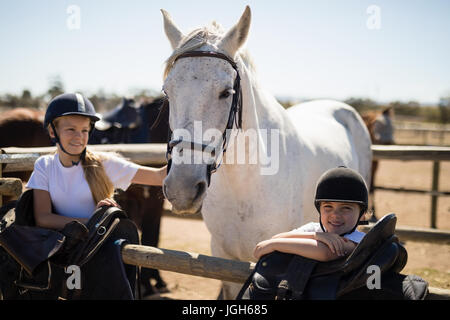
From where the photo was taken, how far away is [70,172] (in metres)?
2.03

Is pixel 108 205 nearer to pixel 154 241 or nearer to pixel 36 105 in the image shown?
pixel 154 241

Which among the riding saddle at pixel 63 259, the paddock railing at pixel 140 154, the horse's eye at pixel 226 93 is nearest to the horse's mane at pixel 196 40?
the horse's eye at pixel 226 93

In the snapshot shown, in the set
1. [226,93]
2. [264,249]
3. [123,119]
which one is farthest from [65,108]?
[123,119]

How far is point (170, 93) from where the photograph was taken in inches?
75.8

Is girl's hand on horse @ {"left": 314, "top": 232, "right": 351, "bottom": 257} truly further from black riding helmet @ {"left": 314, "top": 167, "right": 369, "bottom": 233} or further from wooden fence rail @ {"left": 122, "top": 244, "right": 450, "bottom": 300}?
wooden fence rail @ {"left": 122, "top": 244, "right": 450, "bottom": 300}

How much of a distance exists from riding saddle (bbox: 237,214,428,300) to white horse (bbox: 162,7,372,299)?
56cm

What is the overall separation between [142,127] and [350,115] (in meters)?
2.94

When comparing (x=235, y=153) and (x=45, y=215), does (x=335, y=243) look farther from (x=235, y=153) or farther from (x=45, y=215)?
(x=45, y=215)

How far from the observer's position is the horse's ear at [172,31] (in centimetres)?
221

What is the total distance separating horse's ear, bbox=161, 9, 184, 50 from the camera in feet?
7.27
